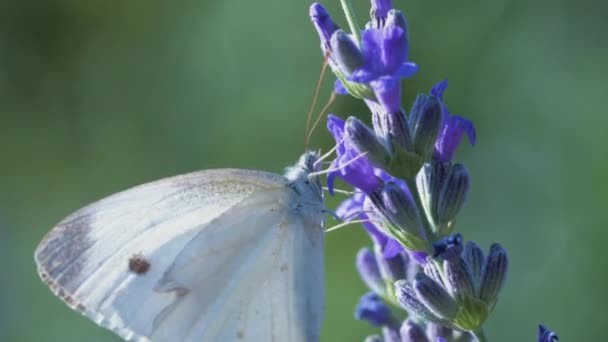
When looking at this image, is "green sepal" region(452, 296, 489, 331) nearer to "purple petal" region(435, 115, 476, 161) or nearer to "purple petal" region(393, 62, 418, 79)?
"purple petal" region(435, 115, 476, 161)

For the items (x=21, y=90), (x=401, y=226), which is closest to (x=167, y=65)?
(x=21, y=90)

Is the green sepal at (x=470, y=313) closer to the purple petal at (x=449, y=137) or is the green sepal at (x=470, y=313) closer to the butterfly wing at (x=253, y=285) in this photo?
the purple petal at (x=449, y=137)

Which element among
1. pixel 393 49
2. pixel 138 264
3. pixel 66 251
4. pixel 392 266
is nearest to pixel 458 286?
pixel 392 266

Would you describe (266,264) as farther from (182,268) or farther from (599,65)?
(599,65)

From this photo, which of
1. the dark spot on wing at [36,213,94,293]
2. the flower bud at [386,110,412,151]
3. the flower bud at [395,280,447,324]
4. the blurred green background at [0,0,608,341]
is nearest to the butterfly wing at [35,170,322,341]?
the dark spot on wing at [36,213,94,293]

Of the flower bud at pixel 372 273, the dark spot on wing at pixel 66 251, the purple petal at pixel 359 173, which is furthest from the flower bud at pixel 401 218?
the dark spot on wing at pixel 66 251

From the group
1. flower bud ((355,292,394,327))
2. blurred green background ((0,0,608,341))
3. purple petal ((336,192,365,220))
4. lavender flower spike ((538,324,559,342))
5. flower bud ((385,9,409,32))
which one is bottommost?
lavender flower spike ((538,324,559,342))
